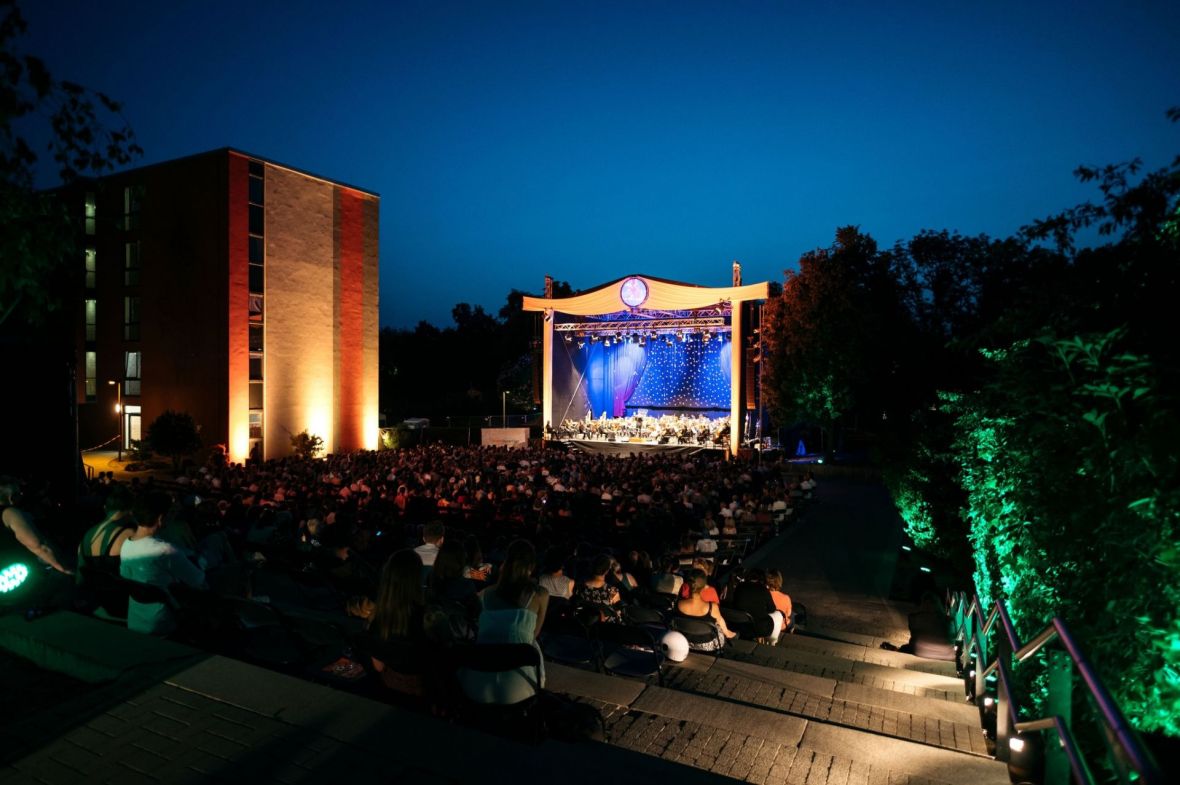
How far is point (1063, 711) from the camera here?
115 inches

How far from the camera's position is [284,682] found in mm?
3588

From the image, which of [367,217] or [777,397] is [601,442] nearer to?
[777,397]

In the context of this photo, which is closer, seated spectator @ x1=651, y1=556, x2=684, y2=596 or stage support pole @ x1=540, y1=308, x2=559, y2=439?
seated spectator @ x1=651, y1=556, x2=684, y2=596

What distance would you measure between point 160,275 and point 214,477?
14.0 m

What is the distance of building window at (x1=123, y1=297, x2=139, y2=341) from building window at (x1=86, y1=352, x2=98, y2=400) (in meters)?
2.01

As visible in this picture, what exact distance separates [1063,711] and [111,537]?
5927 mm

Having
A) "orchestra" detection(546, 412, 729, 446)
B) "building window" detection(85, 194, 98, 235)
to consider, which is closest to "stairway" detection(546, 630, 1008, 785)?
"orchestra" detection(546, 412, 729, 446)

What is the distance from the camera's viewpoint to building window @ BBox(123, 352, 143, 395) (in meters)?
27.4

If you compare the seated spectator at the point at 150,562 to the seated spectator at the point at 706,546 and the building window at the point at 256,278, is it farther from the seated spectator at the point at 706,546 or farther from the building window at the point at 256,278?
the building window at the point at 256,278

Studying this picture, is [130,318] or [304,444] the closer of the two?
[304,444]

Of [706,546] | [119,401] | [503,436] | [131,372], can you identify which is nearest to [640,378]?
[503,436]

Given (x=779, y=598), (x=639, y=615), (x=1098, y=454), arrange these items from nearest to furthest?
(x=1098, y=454) < (x=639, y=615) < (x=779, y=598)

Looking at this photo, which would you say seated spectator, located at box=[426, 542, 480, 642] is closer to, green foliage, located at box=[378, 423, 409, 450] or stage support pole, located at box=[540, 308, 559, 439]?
stage support pole, located at box=[540, 308, 559, 439]

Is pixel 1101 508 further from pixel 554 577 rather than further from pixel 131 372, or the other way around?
pixel 131 372
